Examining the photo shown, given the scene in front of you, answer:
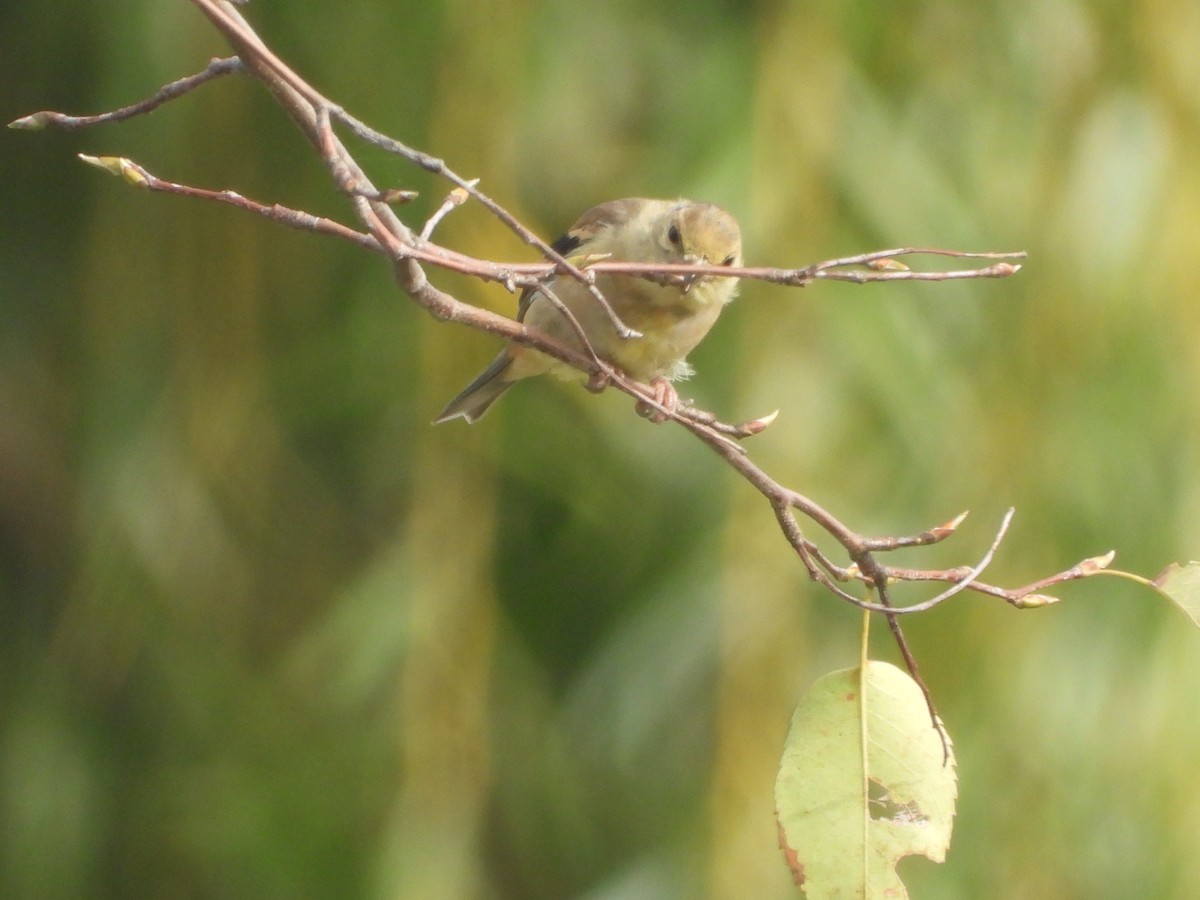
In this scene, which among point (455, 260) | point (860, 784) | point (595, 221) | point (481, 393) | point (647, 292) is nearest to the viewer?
point (455, 260)

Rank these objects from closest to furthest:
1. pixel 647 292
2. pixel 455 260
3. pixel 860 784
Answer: pixel 455 260
pixel 860 784
pixel 647 292

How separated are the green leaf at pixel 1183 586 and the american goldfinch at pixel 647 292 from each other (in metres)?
0.91

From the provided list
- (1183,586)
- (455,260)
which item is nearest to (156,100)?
(455,260)

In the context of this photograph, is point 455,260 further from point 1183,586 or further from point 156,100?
point 1183,586

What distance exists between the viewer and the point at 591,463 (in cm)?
360

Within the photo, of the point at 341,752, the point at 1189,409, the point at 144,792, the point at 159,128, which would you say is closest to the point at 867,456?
the point at 1189,409

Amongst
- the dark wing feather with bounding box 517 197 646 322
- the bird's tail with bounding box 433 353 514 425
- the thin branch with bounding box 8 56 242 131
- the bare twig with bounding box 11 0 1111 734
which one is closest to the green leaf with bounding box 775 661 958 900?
the bare twig with bounding box 11 0 1111 734

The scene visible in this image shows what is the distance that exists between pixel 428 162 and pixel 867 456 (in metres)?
2.30

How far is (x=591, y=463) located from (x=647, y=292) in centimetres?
129

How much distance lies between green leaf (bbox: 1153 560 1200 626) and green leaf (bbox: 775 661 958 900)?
266mm

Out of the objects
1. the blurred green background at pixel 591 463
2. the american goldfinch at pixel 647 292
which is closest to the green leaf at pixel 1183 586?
the american goldfinch at pixel 647 292

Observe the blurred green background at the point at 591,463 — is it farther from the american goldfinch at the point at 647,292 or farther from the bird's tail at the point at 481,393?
the american goldfinch at the point at 647,292

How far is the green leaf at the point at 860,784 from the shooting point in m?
1.37

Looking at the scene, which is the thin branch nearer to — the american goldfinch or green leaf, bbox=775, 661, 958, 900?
green leaf, bbox=775, 661, 958, 900
